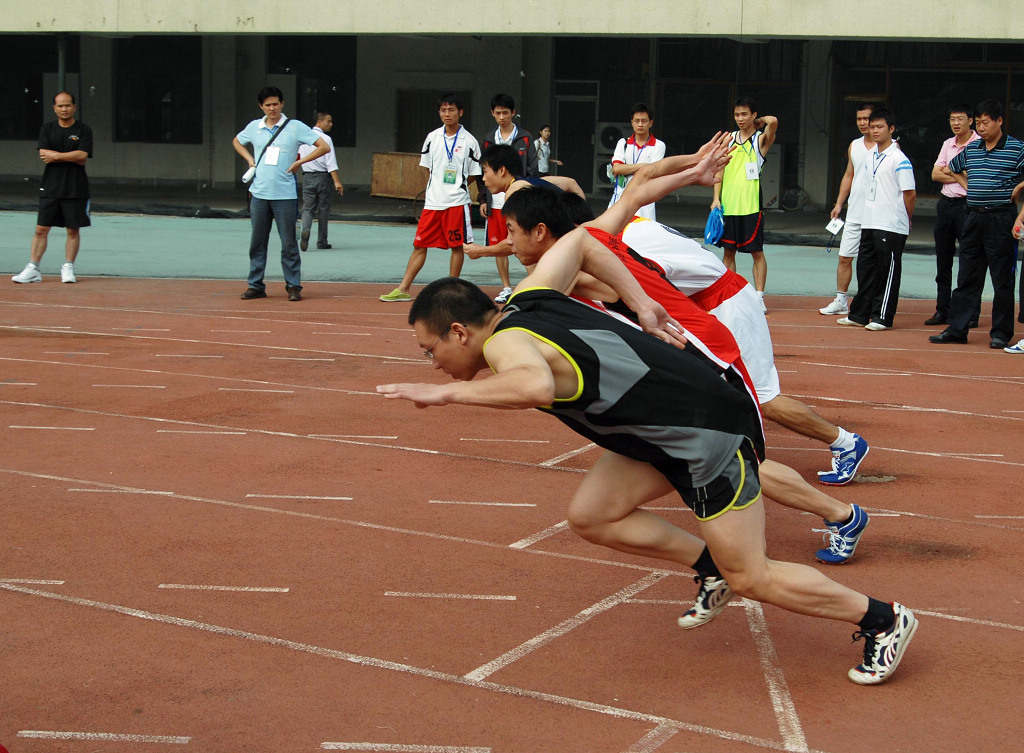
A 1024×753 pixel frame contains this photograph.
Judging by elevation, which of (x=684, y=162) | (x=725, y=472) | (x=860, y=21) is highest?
(x=860, y=21)

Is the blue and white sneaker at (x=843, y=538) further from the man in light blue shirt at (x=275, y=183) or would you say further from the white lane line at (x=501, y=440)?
the man in light blue shirt at (x=275, y=183)

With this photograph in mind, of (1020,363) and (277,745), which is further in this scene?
(1020,363)

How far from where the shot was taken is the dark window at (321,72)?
2936 cm


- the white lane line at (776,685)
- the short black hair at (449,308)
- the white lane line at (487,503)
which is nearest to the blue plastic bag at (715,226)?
the white lane line at (487,503)

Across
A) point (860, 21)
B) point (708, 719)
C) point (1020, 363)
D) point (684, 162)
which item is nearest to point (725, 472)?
point (708, 719)

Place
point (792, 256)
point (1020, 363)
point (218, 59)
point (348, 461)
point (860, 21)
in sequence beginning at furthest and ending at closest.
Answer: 1. point (218, 59)
2. point (860, 21)
3. point (792, 256)
4. point (1020, 363)
5. point (348, 461)

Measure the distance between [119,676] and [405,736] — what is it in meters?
1.04

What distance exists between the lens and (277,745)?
11.2 ft

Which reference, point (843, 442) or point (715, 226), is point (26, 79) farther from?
point (843, 442)

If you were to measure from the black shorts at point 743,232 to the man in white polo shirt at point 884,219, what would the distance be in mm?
1081

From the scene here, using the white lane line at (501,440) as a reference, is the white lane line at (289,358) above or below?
above

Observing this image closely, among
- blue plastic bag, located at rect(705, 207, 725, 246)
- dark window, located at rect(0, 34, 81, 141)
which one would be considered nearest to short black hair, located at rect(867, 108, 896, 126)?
blue plastic bag, located at rect(705, 207, 725, 246)

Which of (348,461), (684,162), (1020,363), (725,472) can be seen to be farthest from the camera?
(1020,363)

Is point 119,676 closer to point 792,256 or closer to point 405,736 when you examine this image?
point 405,736
